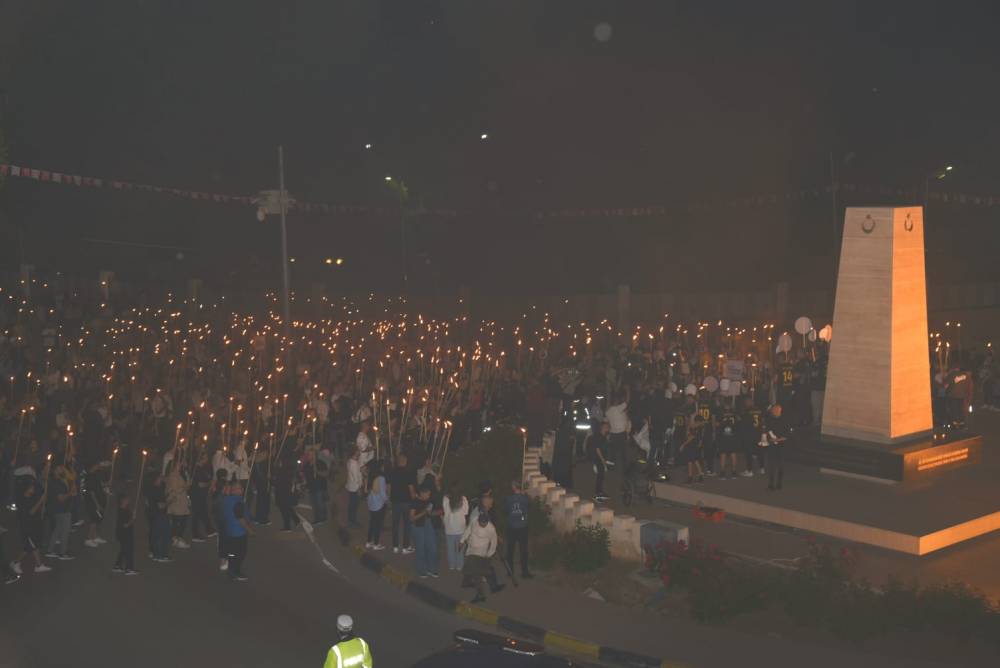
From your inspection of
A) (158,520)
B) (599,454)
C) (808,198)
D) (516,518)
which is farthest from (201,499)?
(808,198)

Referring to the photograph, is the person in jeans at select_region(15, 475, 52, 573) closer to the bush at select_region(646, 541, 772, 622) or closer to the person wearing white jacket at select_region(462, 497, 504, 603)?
the person wearing white jacket at select_region(462, 497, 504, 603)

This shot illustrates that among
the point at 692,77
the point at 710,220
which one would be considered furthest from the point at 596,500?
the point at 692,77

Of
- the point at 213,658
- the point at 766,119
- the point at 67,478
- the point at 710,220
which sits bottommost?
the point at 213,658

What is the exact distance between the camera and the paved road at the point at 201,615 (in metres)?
12.6

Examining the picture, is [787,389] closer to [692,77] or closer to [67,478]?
[67,478]

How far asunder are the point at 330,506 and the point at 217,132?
165 ft

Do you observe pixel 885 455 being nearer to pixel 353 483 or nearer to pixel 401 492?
pixel 401 492

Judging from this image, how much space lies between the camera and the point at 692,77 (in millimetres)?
68000

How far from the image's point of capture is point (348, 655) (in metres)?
8.49

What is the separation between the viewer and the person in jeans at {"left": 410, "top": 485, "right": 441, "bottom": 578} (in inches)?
607

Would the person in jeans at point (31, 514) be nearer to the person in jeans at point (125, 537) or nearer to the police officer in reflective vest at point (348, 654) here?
the person in jeans at point (125, 537)

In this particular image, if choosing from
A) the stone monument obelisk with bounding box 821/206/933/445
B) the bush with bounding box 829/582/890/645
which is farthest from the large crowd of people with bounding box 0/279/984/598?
the bush with bounding box 829/582/890/645

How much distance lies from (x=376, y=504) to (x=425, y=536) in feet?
4.70

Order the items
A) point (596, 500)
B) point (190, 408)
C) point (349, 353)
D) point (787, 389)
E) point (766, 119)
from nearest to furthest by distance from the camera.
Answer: point (596, 500) → point (190, 408) → point (787, 389) → point (349, 353) → point (766, 119)
